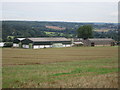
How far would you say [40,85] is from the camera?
11672mm

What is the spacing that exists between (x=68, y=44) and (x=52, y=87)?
257 ft

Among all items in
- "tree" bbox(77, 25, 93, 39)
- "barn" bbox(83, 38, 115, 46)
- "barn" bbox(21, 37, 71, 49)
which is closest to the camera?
"barn" bbox(21, 37, 71, 49)

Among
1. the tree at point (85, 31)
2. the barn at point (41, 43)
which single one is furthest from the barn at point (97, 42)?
the tree at point (85, 31)

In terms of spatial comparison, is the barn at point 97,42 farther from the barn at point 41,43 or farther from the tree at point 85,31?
the tree at point 85,31

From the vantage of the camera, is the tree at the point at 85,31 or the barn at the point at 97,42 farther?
the tree at the point at 85,31

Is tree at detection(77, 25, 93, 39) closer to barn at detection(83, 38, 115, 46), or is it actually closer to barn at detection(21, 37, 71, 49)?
barn at detection(83, 38, 115, 46)

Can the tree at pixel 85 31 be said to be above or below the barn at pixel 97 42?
above

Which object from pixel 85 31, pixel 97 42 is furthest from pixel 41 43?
pixel 85 31

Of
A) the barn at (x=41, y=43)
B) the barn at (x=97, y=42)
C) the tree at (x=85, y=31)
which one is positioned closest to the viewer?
the barn at (x=41, y=43)

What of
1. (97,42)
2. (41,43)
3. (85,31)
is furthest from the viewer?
(85,31)

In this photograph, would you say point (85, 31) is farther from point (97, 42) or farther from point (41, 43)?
point (41, 43)

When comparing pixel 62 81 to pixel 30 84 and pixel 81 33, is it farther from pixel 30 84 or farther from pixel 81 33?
pixel 81 33

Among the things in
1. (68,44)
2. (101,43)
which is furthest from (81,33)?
(68,44)

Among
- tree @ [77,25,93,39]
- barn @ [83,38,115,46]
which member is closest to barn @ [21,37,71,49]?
barn @ [83,38,115,46]
